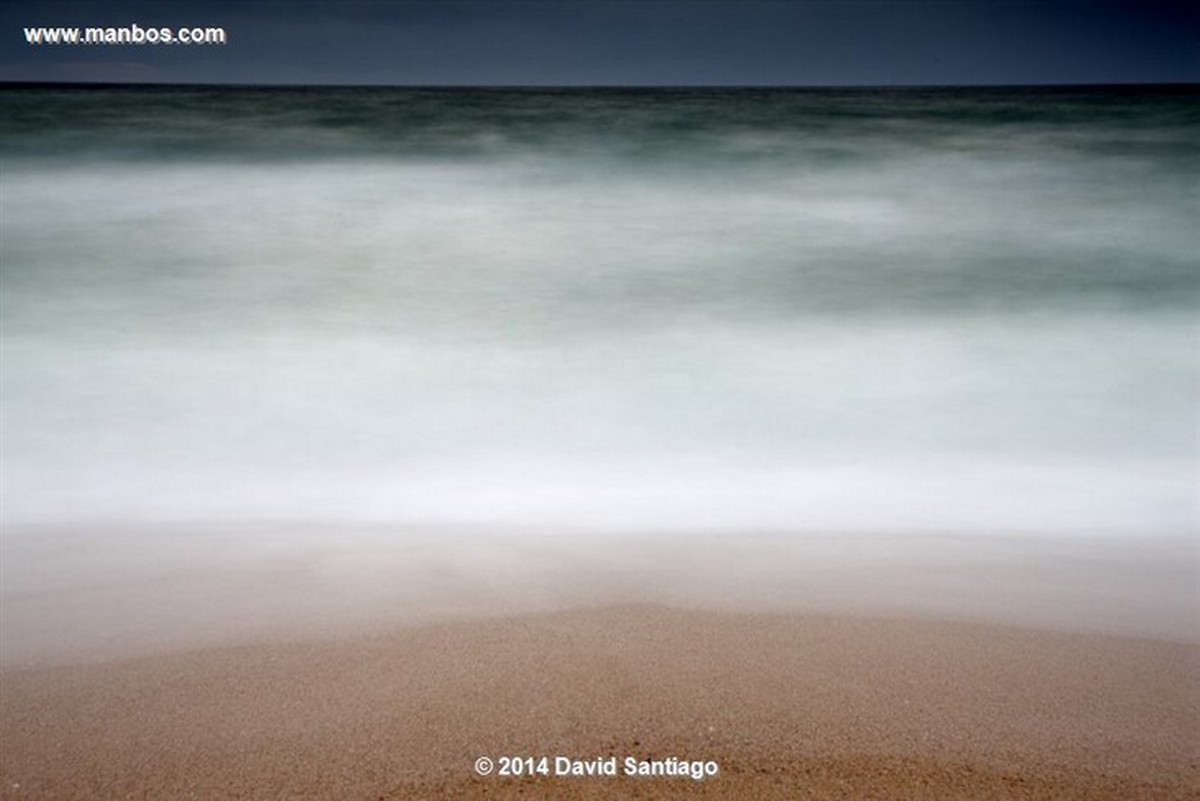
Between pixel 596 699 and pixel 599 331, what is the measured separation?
5.11 feet

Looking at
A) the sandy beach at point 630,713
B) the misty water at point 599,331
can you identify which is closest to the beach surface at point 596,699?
the sandy beach at point 630,713

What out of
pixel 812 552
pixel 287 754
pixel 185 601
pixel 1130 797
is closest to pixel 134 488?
pixel 185 601

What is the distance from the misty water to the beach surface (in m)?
0.16

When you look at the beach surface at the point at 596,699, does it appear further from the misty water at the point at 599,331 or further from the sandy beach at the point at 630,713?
the misty water at the point at 599,331

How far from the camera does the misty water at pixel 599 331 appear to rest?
7.22ft

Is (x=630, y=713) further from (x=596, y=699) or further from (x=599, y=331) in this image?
(x=599, y=331)

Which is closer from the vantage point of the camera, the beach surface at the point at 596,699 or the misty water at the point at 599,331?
the beach surface at the point at 596,699

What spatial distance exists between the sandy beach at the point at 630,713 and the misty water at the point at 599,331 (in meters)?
0.25

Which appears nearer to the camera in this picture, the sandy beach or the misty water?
the sandy beach

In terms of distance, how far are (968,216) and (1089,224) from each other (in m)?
0.39

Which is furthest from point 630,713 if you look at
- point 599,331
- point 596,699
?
point 599,331

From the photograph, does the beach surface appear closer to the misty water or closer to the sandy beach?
the sandy beach

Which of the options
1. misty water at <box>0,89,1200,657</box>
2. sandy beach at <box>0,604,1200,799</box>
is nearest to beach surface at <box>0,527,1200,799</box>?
sandy beach at <box>0,604,1200,799</box>

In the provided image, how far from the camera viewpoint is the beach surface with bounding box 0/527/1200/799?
1.44 m
